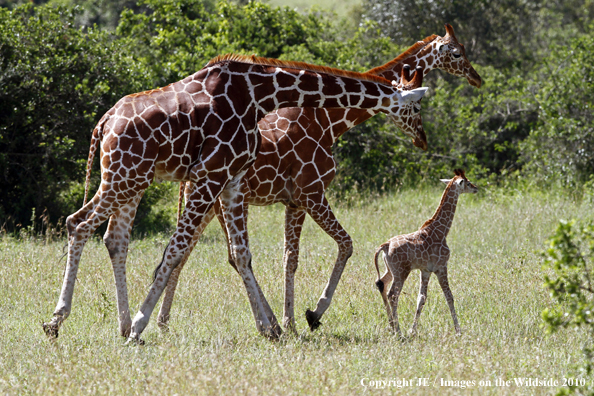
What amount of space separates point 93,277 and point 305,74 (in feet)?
12.8

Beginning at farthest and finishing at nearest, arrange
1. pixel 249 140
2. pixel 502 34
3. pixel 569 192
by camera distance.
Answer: pixel 502 34, pixel 569 192, pixel 249 140

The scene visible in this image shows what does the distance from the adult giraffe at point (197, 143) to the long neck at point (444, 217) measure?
1193 millimetres

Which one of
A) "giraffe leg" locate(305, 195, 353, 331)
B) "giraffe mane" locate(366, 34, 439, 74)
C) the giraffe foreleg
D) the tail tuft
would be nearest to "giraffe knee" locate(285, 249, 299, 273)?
"giraffe leg" locate(305, 195, 353, 331)

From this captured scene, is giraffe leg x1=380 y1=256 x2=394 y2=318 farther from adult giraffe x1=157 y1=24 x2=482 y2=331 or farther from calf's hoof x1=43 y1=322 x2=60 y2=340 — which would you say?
calf's hoof x1=43 y1=322 x2=60 y2=340

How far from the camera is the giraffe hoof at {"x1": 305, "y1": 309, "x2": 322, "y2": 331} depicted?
6555 mm

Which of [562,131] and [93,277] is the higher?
[562,131]

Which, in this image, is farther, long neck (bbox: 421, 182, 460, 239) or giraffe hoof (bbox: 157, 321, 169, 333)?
long neck (bbox: 421, 182, 460, 239)

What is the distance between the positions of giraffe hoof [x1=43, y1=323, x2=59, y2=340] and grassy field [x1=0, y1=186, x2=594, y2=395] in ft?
0.39

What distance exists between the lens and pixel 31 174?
10.7m

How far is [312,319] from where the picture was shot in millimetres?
6574

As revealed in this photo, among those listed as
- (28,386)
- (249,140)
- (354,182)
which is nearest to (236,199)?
(249,140)

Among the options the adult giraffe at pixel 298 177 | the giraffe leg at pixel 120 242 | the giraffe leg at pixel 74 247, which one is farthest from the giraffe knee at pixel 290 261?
the giraffe leg at pixel 74 247

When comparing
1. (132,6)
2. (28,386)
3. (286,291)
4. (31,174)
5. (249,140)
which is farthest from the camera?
(132,6)

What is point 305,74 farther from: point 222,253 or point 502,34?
point 502,34
